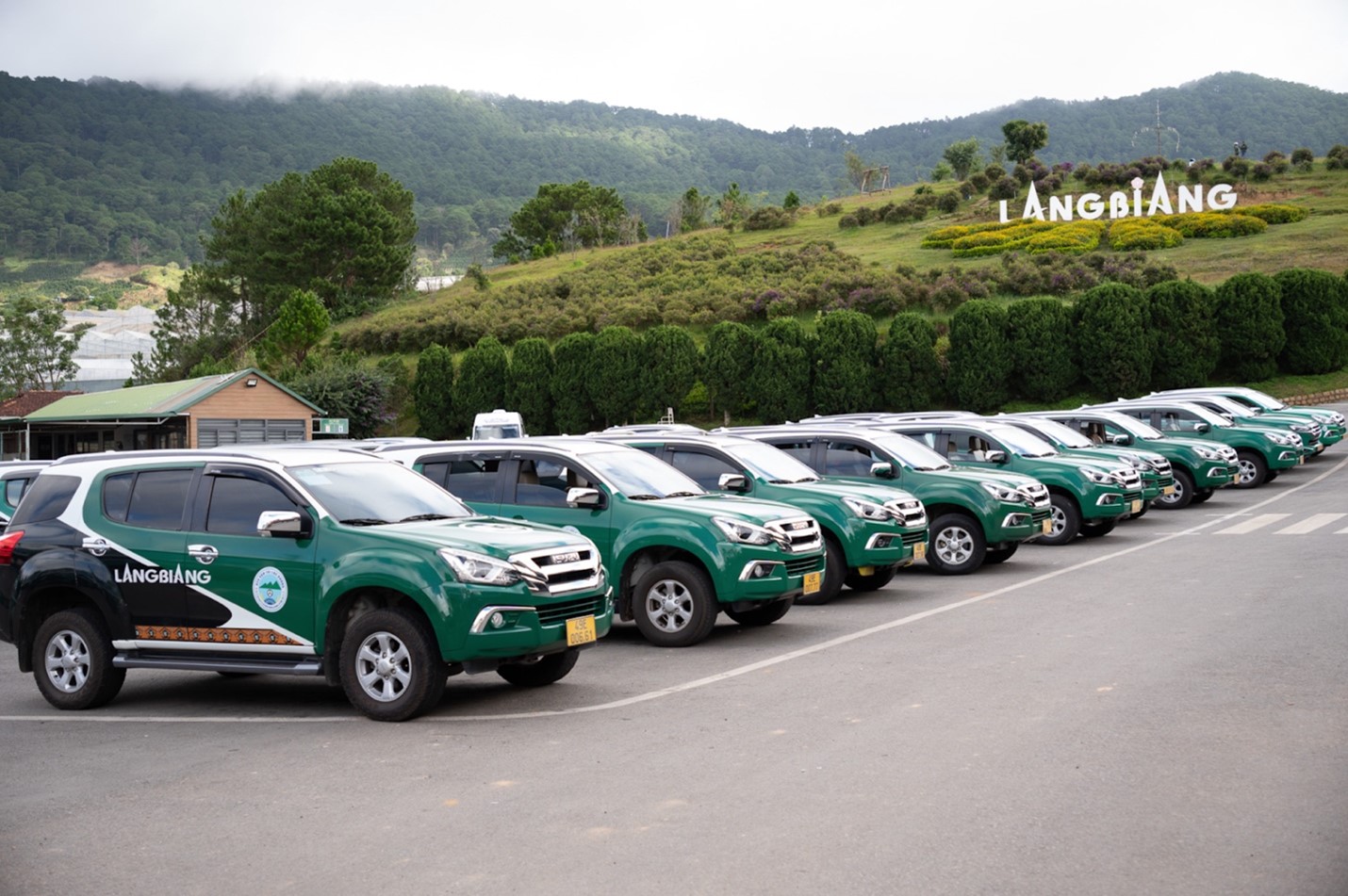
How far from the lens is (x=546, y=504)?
12.6 meters

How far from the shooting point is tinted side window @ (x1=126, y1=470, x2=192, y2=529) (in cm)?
956

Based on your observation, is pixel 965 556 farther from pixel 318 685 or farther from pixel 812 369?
pixel 812 369

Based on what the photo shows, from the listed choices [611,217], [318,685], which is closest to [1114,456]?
[318,685]

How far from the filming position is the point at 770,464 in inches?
599

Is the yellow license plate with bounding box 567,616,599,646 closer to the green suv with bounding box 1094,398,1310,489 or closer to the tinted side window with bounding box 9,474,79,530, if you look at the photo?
the tinted side window with bounding box 9,474,79,530

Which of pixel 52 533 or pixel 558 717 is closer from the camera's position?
pixel 558 717

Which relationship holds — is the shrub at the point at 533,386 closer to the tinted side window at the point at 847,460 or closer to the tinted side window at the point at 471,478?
the tinted side window at the point at 847,460

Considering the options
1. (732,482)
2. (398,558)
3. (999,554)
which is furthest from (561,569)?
(999,554)

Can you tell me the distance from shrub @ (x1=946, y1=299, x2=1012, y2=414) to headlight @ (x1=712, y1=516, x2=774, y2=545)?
3853cm

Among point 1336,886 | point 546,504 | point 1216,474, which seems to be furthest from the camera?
point 1216,474

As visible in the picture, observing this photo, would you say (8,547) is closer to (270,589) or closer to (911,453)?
(270,589)

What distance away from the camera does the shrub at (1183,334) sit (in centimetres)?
4703

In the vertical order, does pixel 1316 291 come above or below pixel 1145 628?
above

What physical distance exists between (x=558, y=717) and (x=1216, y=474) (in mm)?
18876
